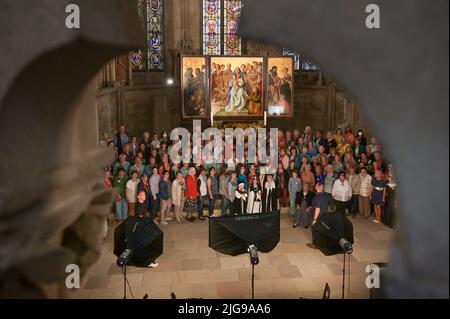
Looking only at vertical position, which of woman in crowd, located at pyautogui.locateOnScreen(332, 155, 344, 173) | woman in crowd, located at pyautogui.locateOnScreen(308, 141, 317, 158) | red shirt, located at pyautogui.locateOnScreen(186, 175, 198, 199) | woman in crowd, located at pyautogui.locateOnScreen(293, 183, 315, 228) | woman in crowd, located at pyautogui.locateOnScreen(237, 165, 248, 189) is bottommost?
woman in crowd, located at pyautogui.locateOnScreen(293, 183, 315, 228)

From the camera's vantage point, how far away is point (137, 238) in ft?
27.0

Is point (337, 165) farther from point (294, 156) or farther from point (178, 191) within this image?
point (178, 191)

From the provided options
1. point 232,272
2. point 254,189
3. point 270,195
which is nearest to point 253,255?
point 232,272

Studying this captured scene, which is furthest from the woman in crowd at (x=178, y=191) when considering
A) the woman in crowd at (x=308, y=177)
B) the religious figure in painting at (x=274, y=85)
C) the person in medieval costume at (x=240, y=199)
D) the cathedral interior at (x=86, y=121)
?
the cathedral interior at (x=86, y=121)

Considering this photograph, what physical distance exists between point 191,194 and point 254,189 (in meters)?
1.59

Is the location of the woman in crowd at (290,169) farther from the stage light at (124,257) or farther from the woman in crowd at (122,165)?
the stage light at (124,257)

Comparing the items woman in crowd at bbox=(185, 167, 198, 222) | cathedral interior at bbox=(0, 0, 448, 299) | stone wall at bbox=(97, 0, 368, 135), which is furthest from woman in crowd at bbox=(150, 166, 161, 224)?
stone wall at bbox=(97, 0, 368, 135)

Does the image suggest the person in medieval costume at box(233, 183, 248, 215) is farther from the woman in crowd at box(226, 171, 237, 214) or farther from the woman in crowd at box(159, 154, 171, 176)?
the woman in crowd at box(159, 154, 171, 176)

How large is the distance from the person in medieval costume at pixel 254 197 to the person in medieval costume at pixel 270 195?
298mm

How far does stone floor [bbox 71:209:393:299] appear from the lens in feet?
30.0

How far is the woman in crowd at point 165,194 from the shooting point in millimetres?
12578

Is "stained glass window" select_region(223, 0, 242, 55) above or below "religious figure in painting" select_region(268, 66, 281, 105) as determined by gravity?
above
